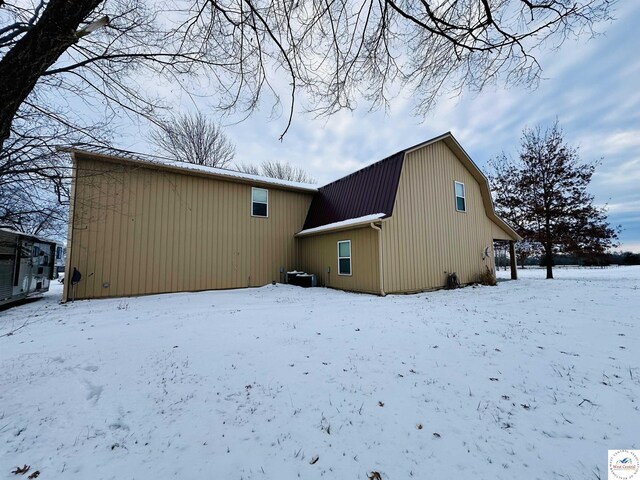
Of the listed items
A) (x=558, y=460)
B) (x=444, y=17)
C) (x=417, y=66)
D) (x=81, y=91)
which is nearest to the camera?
(x=558, y=460)

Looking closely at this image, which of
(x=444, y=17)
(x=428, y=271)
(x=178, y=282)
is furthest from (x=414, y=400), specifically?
(x=178, y=282)

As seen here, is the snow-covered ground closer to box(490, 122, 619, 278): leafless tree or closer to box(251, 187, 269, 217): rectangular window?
box(251, 187, 269, 217): rectangular window

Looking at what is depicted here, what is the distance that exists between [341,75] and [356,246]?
21.8 feet

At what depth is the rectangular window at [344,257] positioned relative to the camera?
32.8 ft

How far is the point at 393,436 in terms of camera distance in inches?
81.5

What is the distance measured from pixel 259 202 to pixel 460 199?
886 centimetres

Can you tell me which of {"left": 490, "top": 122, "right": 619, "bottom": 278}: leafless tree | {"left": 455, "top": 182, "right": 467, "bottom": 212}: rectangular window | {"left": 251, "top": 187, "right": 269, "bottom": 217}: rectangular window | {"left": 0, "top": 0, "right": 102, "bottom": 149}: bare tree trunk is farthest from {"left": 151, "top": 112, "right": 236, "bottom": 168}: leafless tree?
{"left": 490, "top": 122, "right": 619, "bottom": 278}: leafless tree

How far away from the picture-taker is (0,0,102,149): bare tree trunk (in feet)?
6.35

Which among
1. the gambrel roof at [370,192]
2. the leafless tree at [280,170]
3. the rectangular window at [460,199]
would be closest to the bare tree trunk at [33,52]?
the gambrel roof at [370,192]

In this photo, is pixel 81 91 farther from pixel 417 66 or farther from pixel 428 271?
pixel 428 271

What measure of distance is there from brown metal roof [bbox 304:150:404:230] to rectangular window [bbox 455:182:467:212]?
398 centimetres

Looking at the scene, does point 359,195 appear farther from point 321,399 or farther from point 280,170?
point 280,170

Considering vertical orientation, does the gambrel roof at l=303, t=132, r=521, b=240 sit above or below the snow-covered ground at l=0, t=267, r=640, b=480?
above
